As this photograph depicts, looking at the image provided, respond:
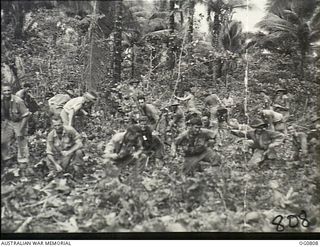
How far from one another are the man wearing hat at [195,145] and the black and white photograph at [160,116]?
11 millimetres

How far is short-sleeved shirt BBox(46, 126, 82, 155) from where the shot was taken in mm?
5250

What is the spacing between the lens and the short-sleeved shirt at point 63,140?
5.25m

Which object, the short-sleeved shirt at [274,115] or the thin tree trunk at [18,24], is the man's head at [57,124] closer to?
the thin tree trunk at [18,24]

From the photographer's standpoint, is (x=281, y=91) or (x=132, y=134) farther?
(x=281, y=91)

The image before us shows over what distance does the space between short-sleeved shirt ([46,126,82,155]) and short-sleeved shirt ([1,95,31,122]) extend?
39 centimetres

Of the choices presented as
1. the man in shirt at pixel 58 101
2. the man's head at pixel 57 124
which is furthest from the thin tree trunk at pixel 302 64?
the man's head at pixel 57 124

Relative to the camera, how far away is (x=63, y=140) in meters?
5.26

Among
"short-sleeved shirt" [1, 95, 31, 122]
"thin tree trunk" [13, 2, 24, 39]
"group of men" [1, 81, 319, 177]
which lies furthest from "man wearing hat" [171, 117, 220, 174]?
"thin tree trunk" [13, 2, 24, 39]

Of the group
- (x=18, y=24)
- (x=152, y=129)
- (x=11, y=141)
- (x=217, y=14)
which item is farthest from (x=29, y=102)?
(x=217, y=14)

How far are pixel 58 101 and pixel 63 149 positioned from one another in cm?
54

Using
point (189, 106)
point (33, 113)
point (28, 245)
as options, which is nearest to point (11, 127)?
point (33, 113)

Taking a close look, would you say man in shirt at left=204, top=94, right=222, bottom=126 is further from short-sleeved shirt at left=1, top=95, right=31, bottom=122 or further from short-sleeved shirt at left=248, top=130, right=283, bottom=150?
short-sleeved shirt at left=1, top=95, right=31, bottom=122

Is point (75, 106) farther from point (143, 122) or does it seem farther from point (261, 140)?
point (261, 140)

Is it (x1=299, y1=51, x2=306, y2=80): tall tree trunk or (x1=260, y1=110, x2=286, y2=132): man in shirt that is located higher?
(x1=299, y1=51, x2=306, y2=80): tall tree trunk
